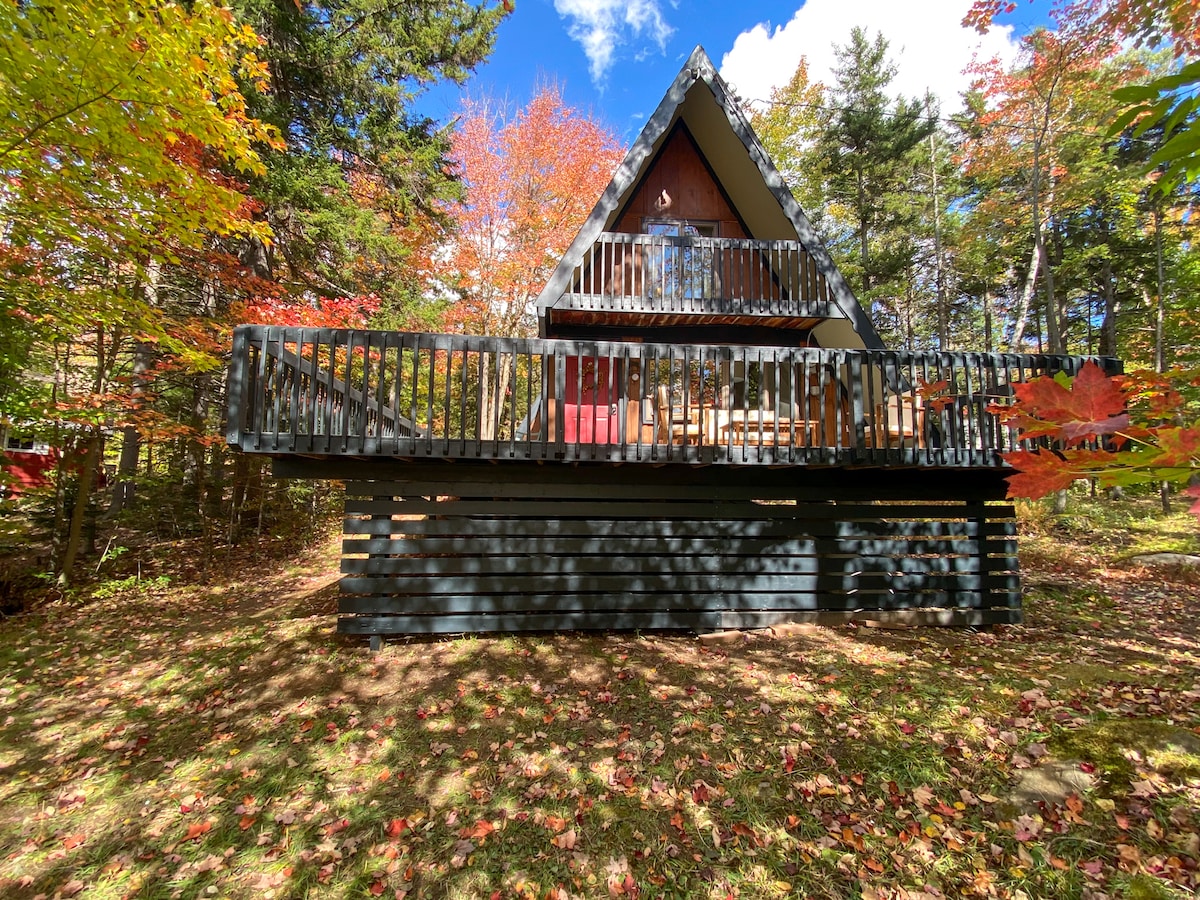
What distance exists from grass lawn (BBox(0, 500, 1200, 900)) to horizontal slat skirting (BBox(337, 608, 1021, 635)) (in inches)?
7.8

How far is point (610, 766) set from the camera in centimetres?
384

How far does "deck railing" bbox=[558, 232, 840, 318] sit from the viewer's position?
8.09 meters

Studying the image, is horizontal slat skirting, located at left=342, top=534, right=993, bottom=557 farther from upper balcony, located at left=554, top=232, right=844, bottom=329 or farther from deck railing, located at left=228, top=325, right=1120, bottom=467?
upper balcony, located at left=554, top=232, right=844, bottom=329

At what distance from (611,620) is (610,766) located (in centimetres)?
217

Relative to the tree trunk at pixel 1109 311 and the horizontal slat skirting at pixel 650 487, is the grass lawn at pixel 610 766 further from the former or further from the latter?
the tree trunk at pixel 1109 311

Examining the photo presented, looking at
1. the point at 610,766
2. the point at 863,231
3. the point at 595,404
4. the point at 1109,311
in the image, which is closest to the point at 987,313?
the point at 1109,311

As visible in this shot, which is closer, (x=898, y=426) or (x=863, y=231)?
(x=898, y=426)

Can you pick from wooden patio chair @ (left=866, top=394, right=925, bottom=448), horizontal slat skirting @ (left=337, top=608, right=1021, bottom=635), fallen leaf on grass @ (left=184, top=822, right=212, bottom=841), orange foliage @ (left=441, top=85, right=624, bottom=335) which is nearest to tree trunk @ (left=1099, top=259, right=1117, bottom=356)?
wooden patio chair @ (left=866, top=394, right=925, bottom=448)

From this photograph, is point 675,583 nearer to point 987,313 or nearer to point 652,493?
point 652,493

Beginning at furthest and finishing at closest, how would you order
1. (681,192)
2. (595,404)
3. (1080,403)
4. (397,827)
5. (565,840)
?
1. (681,192)
2. (595,404)
3. (397,827)
4. (565,840)
5. (1080,403)

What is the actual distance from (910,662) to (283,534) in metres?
13.1

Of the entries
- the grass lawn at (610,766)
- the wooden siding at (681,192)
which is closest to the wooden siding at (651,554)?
the grass lawn at (610,766)

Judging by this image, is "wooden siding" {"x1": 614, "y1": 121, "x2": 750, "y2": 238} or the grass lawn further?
"wooden siding" {"x1": 614, "y1": 121, "x2": 750, "y2": 238}

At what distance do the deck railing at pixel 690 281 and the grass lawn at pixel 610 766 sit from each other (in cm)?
508
